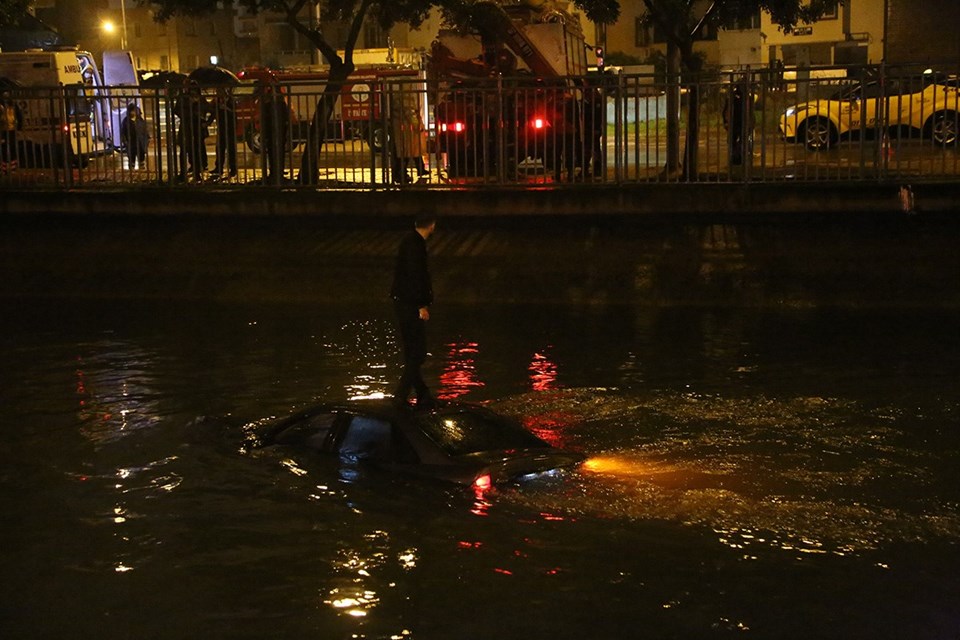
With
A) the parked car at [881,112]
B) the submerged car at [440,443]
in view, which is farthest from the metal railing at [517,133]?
the submerged car at [440,443]

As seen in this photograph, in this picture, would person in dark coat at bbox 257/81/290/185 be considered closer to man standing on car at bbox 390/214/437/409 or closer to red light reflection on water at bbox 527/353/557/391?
red light reflection on water at bbox 527/353/557/391

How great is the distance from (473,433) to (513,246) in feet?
30.1

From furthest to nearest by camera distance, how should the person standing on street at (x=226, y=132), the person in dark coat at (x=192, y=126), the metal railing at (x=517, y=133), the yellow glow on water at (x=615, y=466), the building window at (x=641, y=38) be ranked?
1. the building window at (x=641, y=38)
2. the person in dark coat at (x=192, y=126)
3. the person standing on street at (x=226, y=132)
4. the metal railing at (x=517, y=133)
5. the yellow glow on water at (x=615, y=466)

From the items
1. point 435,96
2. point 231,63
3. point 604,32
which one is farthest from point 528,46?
point 231,63

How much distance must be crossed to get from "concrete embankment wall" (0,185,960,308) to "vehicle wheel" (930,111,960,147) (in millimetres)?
665

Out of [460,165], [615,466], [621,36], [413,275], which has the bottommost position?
[615,466]

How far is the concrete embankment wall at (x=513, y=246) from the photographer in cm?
1750

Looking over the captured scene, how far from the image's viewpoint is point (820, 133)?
672 inches

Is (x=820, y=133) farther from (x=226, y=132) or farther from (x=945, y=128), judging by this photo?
(x=226, y=132)

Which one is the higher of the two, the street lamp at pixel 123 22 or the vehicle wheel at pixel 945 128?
the street lamp at pixel 123 22

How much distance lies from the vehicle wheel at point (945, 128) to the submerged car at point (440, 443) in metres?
8.99

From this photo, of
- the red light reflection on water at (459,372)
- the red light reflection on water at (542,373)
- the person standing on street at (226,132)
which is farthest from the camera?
the person standing on street at (226,132)

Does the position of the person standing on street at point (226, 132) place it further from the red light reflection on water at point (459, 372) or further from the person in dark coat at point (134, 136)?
the red light reflection on water at point (459, 372)

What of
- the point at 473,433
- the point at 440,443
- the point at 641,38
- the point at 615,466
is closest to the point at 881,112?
the point at 615,466
